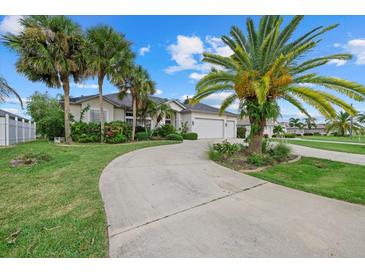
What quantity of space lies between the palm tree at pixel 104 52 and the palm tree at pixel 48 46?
710 millimetres

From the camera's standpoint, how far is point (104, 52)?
13078mm

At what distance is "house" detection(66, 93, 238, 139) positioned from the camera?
1802 centimetres

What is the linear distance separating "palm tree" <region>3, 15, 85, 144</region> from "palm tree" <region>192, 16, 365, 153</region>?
31.8 feet

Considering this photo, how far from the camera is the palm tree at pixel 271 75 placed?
675cm

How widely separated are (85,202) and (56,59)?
486 inches

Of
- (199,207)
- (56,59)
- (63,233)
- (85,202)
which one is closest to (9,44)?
(56,59)

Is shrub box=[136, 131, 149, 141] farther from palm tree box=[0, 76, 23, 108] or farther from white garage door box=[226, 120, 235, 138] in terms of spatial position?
white garage door box=[226, 120, 235, 138]

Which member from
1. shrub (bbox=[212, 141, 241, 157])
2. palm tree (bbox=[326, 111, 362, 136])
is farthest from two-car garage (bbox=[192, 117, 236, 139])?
palm tree (bbox=[326, 111, 362, 136])

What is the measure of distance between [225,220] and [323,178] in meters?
4.65

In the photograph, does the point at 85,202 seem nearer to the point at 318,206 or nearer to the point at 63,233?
the point at 63,233

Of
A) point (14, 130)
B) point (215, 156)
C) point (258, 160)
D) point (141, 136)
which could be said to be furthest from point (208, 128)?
point (14, 130)

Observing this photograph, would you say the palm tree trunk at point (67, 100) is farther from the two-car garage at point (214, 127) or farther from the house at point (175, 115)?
the two-car garage at point (214, 127)

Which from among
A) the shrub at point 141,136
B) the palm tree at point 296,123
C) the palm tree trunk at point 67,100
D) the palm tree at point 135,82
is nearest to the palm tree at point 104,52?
the palm tree at point 135,82
